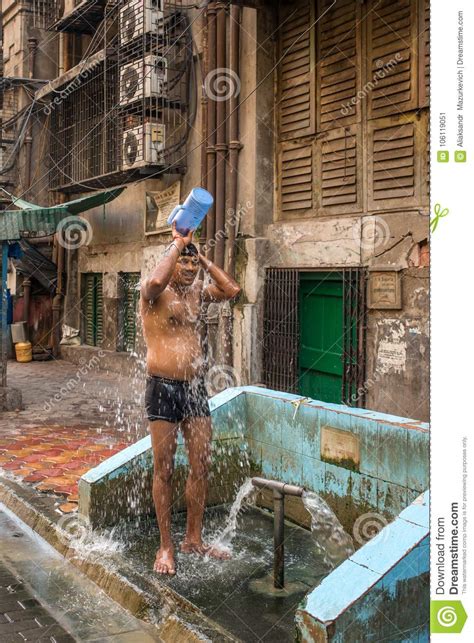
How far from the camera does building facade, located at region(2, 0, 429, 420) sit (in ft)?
28.9

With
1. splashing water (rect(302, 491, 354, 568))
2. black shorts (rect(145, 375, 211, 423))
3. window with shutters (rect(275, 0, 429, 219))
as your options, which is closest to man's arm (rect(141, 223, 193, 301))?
black shorts (rect(145, 375, 211, 423))

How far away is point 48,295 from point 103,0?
7574 mm

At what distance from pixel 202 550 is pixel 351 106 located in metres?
6.49

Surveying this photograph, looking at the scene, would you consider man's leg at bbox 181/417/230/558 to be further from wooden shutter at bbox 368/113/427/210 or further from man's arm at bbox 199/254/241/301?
wooden shutter at bbox 368/113/427/210

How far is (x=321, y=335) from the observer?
1005cm

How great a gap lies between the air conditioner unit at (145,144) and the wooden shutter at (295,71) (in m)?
2.77

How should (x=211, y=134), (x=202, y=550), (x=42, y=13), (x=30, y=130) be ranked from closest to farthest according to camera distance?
1. (x=202, y=550)
2. (x=211, y=134)
3. (x=30, y=130)
4. (x=42, y=13)

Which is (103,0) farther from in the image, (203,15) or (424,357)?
(424,357)

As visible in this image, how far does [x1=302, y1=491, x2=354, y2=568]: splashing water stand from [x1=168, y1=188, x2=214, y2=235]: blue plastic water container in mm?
2229

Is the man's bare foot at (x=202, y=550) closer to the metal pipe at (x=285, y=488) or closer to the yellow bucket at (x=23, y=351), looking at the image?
the metal pipe at (x=285, y=488)

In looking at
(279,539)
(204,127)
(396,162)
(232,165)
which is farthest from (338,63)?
(279,539)

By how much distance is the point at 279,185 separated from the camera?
1098cm

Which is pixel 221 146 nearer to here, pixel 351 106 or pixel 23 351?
pixel 351 106

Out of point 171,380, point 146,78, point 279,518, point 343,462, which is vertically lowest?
point 279,518
